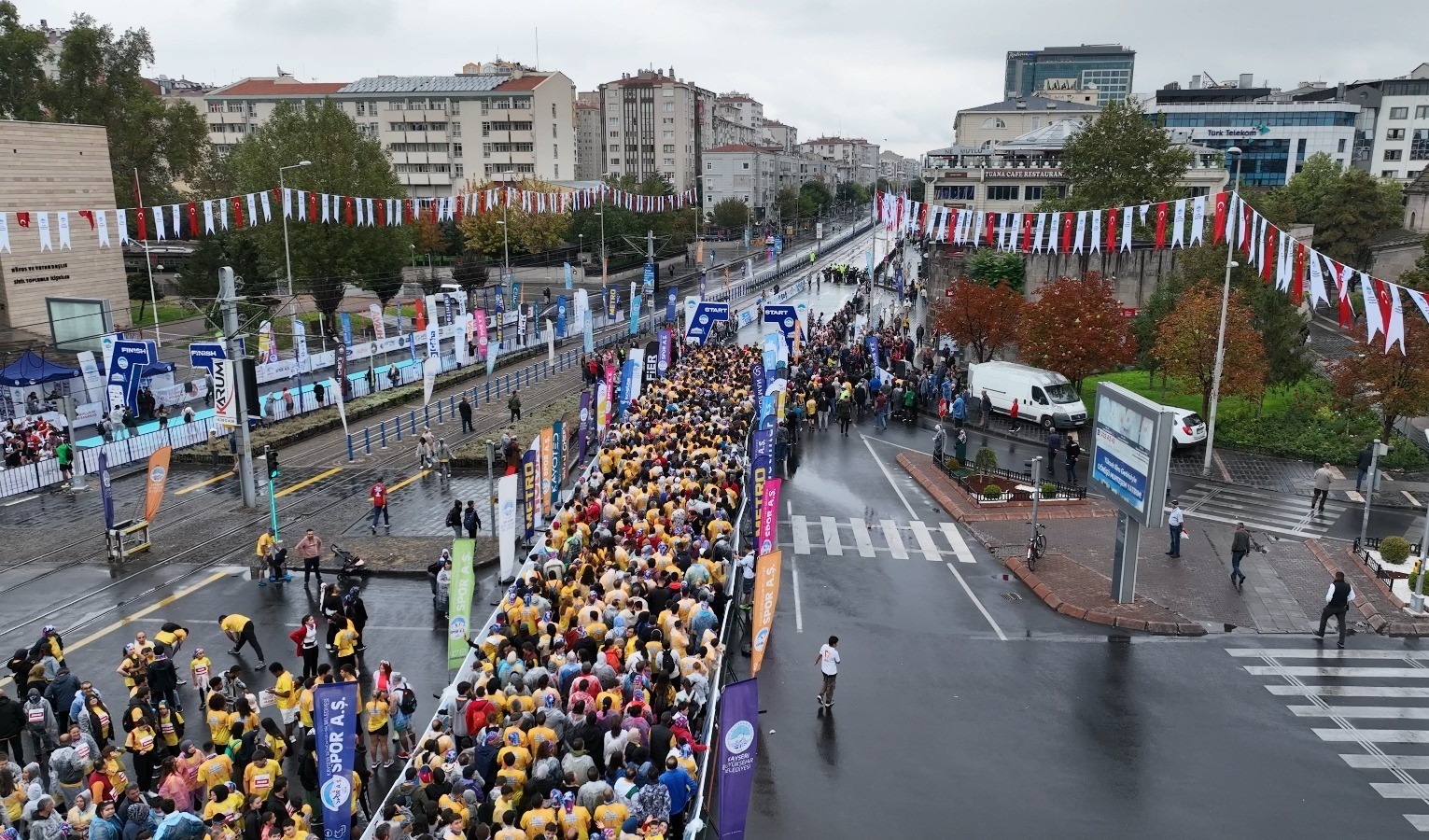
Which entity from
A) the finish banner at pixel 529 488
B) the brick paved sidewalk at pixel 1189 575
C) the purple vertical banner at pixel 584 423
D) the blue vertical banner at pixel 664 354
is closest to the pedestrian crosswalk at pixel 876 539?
the brick paved sidewalk at pixel 1189 575

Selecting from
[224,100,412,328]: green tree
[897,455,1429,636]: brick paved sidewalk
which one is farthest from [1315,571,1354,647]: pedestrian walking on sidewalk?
[224,100,412,328]: green tree

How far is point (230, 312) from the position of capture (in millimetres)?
24312

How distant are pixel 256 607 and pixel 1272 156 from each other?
109 m

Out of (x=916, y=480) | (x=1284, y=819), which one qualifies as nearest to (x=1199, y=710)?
(x=1284, y=819)

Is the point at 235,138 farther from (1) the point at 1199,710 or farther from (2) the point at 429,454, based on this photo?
(1) the point at 1199,710

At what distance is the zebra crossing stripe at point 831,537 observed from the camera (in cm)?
2181

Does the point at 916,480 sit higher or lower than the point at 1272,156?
lower

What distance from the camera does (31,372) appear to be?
3334 cm

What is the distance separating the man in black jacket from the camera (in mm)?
12797

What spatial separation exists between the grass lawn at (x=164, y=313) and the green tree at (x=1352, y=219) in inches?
2962

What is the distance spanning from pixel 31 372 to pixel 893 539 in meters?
30.7

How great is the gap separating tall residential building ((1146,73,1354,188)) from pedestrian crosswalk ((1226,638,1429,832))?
90.0 metres

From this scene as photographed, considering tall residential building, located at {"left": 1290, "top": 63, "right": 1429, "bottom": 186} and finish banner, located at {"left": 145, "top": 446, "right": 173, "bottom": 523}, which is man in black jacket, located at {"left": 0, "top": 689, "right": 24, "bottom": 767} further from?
tall residential building, located at {"left": 1290, "top": 63, "right": 1429, "bottom": 186}

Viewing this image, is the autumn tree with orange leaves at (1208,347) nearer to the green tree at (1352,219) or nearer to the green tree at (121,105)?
the green tree at (1352,219)
